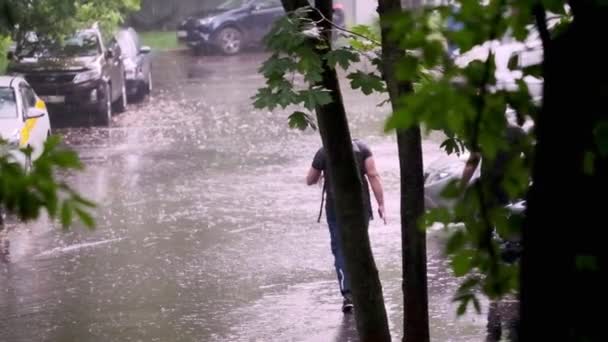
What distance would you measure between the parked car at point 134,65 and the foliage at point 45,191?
73.2 feet

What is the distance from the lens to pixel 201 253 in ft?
43.6

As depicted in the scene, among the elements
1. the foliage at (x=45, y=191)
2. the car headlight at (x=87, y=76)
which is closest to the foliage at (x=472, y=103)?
the foliage at (x=45, y=191)

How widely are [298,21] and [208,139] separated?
1407 centimetres

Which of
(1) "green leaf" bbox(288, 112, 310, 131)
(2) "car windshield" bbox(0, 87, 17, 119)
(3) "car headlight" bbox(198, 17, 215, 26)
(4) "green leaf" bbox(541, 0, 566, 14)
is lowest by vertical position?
(2) "car windshield" bbox(0, 87, 17, 119)

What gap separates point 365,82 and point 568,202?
433cm

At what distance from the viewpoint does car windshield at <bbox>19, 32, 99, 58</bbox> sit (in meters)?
21.8

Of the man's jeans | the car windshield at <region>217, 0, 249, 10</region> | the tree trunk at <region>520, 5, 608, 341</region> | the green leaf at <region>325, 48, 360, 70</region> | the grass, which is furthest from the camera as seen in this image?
the grass

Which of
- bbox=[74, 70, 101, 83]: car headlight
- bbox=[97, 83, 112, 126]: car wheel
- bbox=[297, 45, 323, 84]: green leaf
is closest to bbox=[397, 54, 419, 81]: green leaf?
bbox=[297, 45, 323, 84]: green leaf

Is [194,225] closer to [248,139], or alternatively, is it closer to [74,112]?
[248,139]

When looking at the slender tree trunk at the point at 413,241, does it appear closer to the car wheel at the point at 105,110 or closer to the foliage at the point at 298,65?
the foliage at the point at 298,65

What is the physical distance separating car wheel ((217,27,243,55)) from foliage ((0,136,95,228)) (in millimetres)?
31861

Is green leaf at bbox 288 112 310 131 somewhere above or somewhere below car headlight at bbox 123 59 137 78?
above

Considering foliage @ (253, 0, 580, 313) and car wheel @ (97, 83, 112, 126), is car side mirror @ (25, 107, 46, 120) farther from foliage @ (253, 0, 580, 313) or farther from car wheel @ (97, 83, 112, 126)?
foliage @ (253, 0, 580, 313)

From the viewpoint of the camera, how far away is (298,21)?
727 cm
